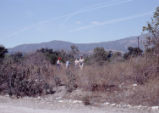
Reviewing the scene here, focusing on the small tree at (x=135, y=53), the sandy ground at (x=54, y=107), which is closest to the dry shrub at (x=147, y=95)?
the sandy ground at (x=54, y=107)

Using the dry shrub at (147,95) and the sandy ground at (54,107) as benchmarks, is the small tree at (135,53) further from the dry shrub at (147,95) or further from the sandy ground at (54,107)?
the sandy ground at (54,107)

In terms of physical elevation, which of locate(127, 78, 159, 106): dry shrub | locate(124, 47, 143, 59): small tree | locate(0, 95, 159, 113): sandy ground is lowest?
locate(0, 95, 159, 113): sandy ground

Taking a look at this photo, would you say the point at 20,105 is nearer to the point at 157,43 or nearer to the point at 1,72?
the point at 1,72

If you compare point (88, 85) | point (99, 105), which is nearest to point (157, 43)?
point (88, 85)

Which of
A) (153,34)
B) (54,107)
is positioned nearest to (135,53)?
(153,34)

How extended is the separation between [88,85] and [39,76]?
3.20 m

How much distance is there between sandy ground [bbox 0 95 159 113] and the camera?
941 centimetres

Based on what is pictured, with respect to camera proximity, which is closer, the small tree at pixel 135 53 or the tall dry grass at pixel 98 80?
the tall dry grass at pixel 98 80

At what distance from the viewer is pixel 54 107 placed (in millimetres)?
10195

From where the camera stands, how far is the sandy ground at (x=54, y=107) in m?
9.41

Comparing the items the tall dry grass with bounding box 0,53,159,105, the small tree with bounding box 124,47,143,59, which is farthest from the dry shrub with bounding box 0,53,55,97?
the small tree with bounding box 124,47,143,59

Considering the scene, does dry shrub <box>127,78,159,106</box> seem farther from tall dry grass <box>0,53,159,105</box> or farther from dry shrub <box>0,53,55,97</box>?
dry shrub <box>0,53,55,97</box>

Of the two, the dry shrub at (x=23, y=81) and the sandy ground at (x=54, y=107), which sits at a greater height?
the dry shrub at (x=23, y=81)

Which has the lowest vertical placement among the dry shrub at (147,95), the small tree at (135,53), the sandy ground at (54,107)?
the sandy ground at (54,107)
